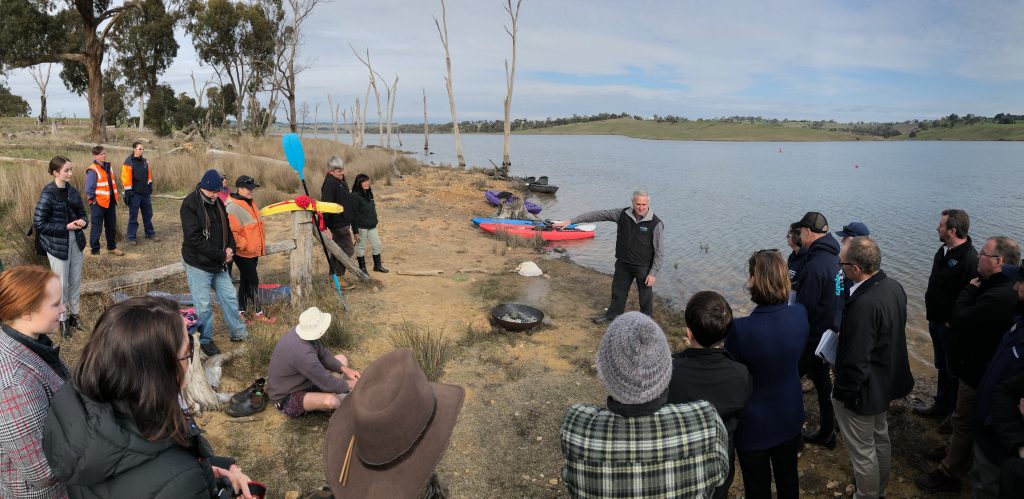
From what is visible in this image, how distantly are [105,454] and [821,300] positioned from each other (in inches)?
186

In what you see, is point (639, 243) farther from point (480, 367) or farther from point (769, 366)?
point (769, 366)

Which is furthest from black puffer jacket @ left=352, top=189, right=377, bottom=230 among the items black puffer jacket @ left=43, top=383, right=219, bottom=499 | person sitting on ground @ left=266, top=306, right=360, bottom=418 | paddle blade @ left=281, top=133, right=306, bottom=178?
black puffer jacket @ left=43, top=383, right=219, bottom=499

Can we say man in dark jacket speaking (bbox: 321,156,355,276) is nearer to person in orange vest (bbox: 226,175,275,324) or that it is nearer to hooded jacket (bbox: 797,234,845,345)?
person in orange vest (bbox: 226,175,275,324)

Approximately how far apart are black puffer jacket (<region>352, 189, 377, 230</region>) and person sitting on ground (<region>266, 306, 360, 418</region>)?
445 centimetres

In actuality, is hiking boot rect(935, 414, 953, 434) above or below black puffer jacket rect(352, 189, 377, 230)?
below

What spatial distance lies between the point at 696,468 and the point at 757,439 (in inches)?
46.8

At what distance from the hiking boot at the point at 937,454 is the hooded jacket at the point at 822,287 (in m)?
1.21

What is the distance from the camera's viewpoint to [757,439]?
2984mm

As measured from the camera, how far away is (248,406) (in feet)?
15.0

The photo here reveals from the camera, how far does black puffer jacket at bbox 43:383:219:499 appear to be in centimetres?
168

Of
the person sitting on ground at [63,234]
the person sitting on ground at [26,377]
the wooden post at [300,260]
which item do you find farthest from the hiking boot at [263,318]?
the person sitting on ground at [26,377]

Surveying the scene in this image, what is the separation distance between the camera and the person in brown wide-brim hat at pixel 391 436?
6.39ft

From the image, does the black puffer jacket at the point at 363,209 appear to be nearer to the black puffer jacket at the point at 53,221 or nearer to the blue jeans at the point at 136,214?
the black puffer jacket at the point at 53,221

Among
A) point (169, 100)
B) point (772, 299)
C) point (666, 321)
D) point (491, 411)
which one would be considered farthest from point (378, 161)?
point (169, 100)
